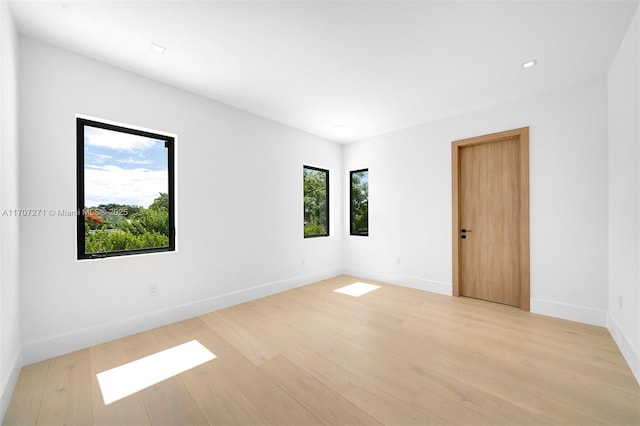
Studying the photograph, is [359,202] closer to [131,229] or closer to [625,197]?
[625,197]

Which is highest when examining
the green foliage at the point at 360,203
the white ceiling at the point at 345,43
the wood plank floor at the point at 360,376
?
the white ceiling at the point at 345,43

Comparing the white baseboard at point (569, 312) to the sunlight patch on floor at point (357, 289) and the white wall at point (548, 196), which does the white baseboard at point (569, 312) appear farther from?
the sunlight patch on floor at point (357, 289)

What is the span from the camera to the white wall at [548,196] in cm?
286

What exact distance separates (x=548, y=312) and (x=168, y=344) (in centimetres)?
411

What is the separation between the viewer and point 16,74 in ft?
6.82

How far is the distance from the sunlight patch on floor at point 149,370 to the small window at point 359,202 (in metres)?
3.43

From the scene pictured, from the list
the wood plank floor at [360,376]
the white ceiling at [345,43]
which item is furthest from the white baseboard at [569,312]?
the white ceiling at [345,43]

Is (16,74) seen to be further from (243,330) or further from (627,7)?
(627,7)

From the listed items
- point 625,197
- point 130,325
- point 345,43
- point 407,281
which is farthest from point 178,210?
point 625,197

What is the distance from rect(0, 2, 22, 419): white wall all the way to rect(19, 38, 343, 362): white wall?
16 centimetres

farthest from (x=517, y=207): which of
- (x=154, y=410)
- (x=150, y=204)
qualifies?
(x=150, y=204)

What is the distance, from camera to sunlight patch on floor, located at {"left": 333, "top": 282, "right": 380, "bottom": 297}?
13.3 feet

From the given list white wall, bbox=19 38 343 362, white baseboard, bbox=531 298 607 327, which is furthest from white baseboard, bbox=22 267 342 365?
white baseboard, bbox=531 298 607 327

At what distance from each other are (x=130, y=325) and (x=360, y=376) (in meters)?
2.27
